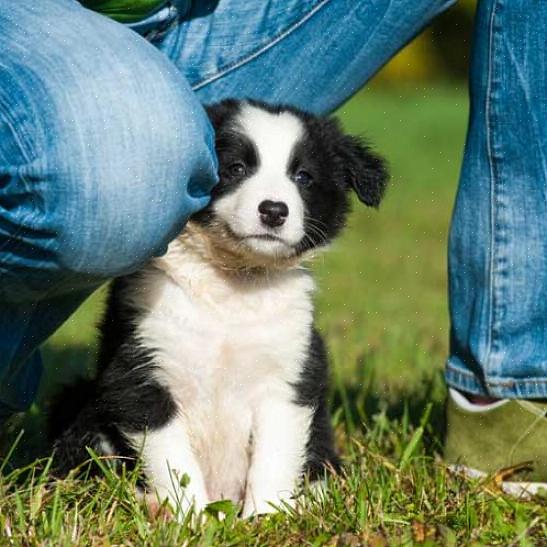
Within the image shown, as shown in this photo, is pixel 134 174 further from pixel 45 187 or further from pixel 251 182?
pixel 251 182

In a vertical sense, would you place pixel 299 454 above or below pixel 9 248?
below

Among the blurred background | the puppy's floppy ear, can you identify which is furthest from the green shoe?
the puppy's floppy ear

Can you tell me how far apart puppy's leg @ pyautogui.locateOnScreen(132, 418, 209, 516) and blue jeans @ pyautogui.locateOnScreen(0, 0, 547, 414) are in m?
0.47

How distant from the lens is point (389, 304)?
727cm

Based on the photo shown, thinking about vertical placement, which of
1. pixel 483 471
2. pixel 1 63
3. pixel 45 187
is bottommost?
pixel 483 471

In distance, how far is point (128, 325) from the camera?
12.0 feet

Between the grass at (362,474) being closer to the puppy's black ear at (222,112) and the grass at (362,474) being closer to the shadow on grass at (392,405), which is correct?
the shadow on grass at (392,405)

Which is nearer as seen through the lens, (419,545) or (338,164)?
(419,545)

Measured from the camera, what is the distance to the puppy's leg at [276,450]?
360 centimetres

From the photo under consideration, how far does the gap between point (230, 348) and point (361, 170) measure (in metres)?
0.85

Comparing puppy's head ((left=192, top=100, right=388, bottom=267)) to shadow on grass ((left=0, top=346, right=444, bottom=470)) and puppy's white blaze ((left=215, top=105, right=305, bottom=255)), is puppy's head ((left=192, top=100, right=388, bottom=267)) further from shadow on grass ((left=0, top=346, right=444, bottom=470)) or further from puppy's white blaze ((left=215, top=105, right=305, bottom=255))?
shadow on grass ((left=0, top=346, right=444, bottom=470))

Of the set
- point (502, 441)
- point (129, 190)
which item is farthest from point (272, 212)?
point (502, 441)

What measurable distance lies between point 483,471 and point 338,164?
1134 millimetres

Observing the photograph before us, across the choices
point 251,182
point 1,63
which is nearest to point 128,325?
point 251,182
